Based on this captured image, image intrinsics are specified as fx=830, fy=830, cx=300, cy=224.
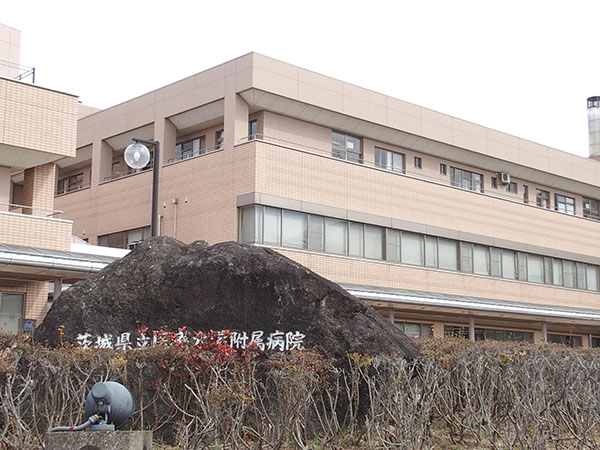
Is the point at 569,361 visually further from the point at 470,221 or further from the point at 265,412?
the point at 470,221

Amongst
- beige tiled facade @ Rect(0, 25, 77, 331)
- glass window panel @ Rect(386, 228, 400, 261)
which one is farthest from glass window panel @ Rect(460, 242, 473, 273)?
beige tiled facade @ Rect(0, 25, 77, 331)

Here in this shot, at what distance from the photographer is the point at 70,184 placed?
4219 centimetres

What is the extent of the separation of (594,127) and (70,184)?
31.7 m

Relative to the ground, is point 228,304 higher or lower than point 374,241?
lower

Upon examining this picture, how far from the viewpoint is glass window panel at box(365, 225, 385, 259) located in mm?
33812

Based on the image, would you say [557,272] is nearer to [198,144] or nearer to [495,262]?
[495,262]

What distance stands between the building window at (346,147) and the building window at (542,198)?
45.0ft

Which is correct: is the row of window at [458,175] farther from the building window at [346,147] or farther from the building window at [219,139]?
the building window at [219,139]

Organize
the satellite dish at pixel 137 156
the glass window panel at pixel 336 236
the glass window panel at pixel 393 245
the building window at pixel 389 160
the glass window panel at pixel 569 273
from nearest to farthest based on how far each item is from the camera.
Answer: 1. the satellite dish at pixel 137 156
2. the glass window panel at pixel 336 236
3. the glass window panel at pixel 393 245
4. the building window at pixel 389 160
5. the glass window panel at pixel 569 273

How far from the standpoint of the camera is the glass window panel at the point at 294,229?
101ft

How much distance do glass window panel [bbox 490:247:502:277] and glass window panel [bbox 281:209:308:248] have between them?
1213 cm

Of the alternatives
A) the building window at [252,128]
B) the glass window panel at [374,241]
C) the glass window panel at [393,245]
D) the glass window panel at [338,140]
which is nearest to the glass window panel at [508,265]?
the glass window panel at [393,245]

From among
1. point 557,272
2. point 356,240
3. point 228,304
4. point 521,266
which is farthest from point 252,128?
point 228,304

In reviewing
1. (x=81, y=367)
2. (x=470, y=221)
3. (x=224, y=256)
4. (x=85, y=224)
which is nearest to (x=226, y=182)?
(x=85, y=224)
